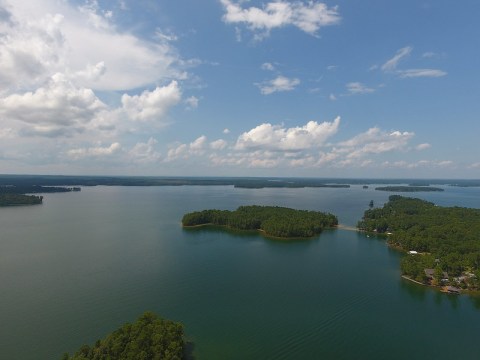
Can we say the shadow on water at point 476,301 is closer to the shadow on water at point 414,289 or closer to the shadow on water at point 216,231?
the shadow on water at point 414,289

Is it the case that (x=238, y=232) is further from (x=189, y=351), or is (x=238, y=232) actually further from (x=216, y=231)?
(x=189, y=351)

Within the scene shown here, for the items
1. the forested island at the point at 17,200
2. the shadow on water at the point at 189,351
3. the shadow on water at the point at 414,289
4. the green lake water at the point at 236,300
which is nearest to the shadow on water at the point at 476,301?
the green lake water at the point at 236,300

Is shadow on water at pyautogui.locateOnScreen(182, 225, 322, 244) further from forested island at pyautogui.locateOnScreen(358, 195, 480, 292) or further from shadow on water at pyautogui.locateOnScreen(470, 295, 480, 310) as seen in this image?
shadow on water at pyautogui.locateOnScreen(470, 295, 480, 310)

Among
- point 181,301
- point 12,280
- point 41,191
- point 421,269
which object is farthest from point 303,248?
point 41,191

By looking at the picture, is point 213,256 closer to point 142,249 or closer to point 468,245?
point 142,249

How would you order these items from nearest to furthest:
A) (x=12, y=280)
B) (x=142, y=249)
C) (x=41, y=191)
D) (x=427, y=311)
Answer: (x=427, y=311) < (x=12, y=280) < (x=142, y=249) < (x=41, y=191)
